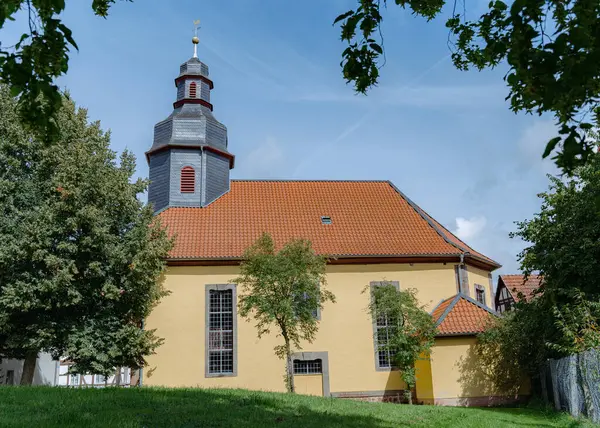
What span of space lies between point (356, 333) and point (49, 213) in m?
11.5

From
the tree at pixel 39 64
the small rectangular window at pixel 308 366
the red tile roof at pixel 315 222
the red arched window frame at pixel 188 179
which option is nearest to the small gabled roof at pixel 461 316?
the red tile roof at pixel 315 222

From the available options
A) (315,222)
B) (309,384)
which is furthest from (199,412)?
(315,222)

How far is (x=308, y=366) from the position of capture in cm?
2075

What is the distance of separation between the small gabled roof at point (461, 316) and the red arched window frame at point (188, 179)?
1134cm

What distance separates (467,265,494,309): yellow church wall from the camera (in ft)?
74.2

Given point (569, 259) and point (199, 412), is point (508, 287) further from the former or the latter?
point (199, 412)

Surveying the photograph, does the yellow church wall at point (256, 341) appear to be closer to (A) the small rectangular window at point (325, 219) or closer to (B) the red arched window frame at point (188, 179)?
(A) the small rectangular window at point (325, 219)

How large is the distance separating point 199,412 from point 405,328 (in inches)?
436

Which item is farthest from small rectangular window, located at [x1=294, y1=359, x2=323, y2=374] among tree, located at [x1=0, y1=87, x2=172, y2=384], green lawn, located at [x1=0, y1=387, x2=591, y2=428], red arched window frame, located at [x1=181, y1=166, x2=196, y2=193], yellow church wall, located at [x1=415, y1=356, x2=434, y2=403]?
red arched window frame, located at [x1=181, y1=166, x2=196, y2=193]

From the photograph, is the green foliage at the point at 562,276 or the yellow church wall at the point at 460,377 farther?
the yellow church wall at the point at 460,377

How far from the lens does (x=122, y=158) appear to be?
20.0m

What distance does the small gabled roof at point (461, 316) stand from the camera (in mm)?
19281

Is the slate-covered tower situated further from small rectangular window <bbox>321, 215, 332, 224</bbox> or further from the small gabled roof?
the small gabled roof

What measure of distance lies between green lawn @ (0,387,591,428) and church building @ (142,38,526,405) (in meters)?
7.15
